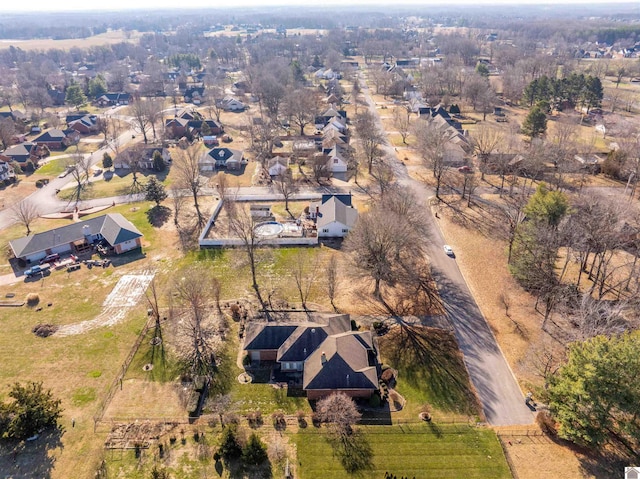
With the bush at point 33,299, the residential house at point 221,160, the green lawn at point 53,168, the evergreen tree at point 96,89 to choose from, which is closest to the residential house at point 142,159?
the residential house at point 221,160

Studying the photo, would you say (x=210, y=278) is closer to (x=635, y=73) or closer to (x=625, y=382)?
(x=625, y=382)

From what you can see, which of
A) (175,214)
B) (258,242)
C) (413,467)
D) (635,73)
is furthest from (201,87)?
(635,73)

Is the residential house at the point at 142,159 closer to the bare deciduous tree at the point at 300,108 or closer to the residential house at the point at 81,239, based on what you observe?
the residential house at the point at 81,239

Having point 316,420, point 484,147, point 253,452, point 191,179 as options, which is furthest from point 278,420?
point 484,147

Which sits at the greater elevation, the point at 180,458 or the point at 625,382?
the point at 625,382

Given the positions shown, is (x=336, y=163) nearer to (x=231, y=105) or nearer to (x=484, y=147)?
(x=484, y=147)

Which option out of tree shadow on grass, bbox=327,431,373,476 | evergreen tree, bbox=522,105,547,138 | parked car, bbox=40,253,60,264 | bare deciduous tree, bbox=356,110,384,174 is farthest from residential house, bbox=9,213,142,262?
evergreen tree, bbox=522,105,547,138

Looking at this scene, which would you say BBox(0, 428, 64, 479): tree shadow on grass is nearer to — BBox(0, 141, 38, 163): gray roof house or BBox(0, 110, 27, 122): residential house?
BBox(0, 141, 38, 163): gray roof house
